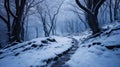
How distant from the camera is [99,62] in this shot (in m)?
5.86

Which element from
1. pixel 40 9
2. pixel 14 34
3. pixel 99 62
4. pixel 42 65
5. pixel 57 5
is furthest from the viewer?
pixel 57 5

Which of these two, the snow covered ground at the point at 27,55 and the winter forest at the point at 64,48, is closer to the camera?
the winter forest at the point at 64,48

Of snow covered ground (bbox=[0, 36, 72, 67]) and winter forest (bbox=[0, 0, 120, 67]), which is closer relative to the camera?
winter forest (bbox=[0, 0, 120, 67])

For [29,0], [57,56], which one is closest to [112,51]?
[57,56]

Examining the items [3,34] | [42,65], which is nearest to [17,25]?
[42,65]

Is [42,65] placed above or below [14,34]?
below

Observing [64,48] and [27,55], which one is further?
[64,48]

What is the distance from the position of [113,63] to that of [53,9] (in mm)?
26525

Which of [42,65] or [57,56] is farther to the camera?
[57,56]

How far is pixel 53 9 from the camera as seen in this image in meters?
30.7

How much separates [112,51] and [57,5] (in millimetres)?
24212

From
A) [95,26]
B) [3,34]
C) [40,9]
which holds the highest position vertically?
[40,9]

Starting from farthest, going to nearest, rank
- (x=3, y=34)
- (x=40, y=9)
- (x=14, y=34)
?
1. (x=3, y=34)
2. (x=40, y=9)
3. (x=14, y=34)

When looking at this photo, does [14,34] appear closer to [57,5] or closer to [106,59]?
[106,59]
